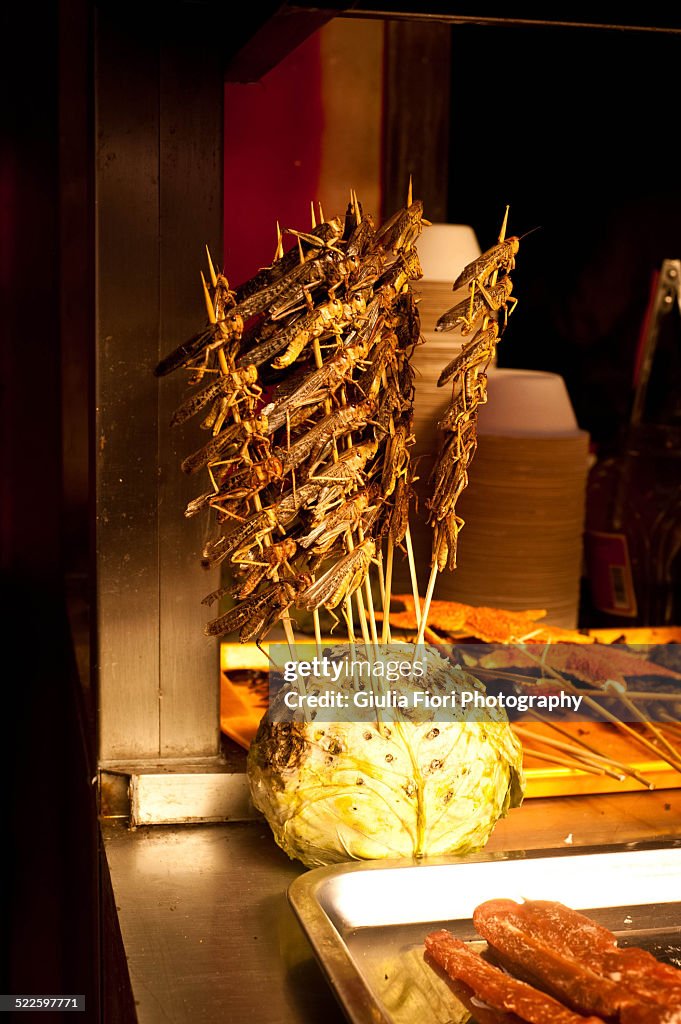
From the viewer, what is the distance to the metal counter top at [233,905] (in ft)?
3.08

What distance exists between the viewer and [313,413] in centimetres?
112

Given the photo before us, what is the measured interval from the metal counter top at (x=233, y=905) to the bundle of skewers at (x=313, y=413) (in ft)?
0.89

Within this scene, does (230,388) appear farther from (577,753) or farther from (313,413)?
(577,753)

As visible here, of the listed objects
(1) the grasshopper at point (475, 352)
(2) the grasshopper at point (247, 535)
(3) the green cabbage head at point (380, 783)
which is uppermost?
(1) the grasshopper at point (475, 352)

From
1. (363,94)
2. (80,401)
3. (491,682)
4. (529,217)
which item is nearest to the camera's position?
(491,682)

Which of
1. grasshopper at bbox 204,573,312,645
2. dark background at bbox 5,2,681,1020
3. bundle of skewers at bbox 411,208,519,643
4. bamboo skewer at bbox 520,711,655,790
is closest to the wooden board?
bamboo skewer at bbox 520,711,655,790

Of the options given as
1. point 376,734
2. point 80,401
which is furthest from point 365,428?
point 80,401

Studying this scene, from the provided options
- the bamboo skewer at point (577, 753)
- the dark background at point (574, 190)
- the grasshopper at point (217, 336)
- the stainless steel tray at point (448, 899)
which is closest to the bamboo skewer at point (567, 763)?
the bamboo skewer at point (577, 753)

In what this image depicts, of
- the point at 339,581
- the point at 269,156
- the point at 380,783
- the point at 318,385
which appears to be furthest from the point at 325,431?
the point at 269,156

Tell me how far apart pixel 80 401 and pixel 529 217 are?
2.31m

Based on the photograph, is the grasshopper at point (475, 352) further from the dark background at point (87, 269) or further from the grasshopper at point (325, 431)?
the dark background at point (87, 269)

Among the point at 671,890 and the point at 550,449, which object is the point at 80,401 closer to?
the point at 550,449

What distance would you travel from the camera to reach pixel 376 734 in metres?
1.13

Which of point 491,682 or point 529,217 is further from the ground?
point 529,217
